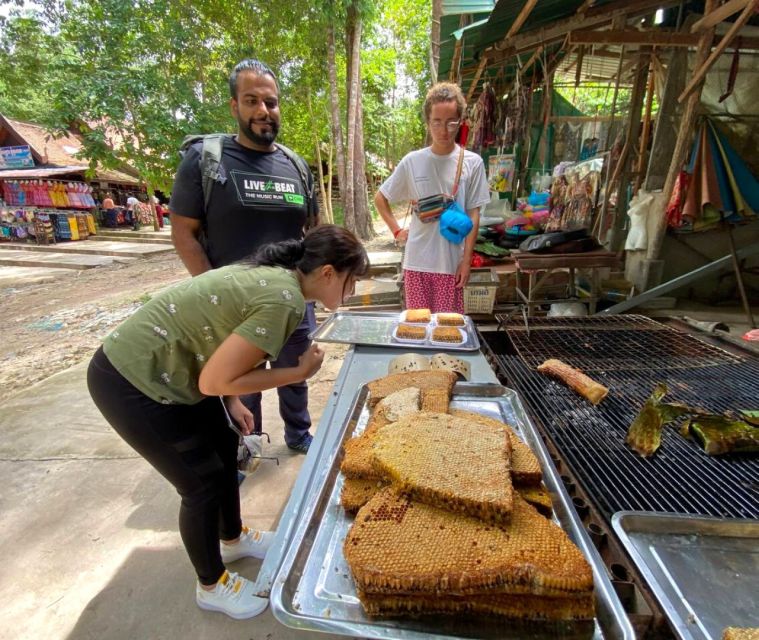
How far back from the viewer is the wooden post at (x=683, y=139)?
414 centimetres

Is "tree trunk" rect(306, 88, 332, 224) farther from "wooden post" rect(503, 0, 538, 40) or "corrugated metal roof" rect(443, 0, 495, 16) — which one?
"wooden post" rect(503, 0, 538, 40)

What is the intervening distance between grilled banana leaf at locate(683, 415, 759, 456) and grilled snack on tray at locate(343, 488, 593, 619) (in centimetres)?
101

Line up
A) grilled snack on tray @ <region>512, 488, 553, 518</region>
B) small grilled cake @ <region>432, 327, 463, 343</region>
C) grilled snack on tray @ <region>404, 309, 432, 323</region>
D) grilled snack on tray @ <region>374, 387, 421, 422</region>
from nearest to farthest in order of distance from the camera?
grilled snack on tray @ <region>512, 488, 553, 518</region> → grilled snack on tray @ <region>374, 387, 421, 422</region> → small grilled cake @ <region>432, 327, 463, 343</region> → grilled snack on tray @ <region>404, 309, 432, 323</region>

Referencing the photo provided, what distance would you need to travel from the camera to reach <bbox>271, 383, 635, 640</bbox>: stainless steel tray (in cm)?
85

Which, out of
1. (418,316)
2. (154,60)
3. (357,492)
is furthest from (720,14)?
(154,60)

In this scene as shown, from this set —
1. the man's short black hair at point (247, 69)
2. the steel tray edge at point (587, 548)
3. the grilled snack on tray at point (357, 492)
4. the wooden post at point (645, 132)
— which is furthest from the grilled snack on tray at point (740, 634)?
the wooden post at point (645, 132)

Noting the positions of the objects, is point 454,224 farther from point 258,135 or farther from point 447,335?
point 258,135

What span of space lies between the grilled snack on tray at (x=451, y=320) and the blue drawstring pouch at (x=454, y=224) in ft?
2.04

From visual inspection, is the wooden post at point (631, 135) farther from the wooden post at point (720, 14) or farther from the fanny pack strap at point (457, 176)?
the fanny pack strap at point (457, 176)

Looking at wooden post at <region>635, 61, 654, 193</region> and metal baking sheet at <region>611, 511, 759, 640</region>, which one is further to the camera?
wooden post at <region>635, 61, 654, 193</region>

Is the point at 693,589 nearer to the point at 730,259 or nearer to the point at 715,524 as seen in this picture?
the point at 715,524

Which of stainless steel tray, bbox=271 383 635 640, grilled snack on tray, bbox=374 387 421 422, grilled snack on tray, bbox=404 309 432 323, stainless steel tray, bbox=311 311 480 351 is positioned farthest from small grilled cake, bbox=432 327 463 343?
stainless steel tray, bbox=271 383 635 640

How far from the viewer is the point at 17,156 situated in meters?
17.2

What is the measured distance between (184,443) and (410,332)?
1456 millimetres
